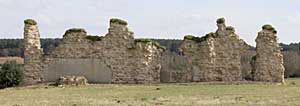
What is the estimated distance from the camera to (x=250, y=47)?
4216 centimetres

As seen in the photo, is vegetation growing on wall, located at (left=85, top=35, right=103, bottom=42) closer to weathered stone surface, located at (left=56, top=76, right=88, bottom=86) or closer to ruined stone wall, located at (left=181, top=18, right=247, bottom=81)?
weathered stone surface, located at (left=56, top=76, right=88, bottom=86)

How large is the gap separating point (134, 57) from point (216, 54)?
17.3 ft

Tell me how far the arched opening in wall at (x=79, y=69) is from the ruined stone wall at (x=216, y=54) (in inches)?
210

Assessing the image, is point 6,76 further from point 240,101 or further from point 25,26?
point 240,101

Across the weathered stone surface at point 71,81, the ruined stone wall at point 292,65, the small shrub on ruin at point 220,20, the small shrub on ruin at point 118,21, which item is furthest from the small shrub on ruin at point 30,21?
the ruined stone wall at point 292,65

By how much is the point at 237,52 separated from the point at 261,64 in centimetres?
170

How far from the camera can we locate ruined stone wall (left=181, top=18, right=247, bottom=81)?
1604 inches

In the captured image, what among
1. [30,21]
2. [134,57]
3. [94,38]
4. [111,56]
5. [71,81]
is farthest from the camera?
[94,38]

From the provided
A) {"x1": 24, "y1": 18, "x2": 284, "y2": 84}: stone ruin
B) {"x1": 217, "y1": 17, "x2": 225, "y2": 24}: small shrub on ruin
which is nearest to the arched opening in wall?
{"x1": 24, "y1": 18, "x2": 284, "y2": 84}: stone ruin

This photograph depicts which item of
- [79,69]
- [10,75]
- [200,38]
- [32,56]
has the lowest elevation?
[10,75]

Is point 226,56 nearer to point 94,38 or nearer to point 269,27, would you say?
point 269,27

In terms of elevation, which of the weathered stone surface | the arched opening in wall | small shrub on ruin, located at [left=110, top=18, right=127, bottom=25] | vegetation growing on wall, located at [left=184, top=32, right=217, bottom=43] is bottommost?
the weathered stone surface

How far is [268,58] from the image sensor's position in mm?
40781

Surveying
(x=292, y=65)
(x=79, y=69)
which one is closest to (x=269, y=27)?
(x=79, y=69)
